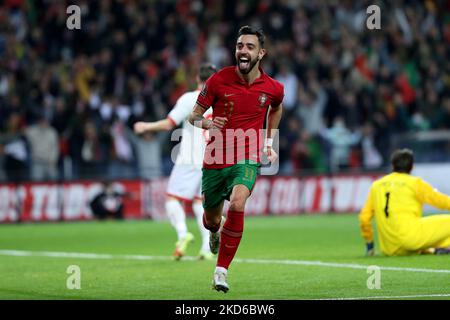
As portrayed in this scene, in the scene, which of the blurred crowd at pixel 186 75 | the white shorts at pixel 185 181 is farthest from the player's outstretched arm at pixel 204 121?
the blurred crowd at pixel 186 75

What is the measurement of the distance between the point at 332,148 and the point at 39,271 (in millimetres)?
13176

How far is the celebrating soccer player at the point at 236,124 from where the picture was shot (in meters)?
10.7

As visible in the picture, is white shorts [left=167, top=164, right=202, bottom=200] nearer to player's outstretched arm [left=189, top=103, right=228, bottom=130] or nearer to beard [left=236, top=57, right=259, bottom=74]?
player's outstretched arm [left=189, top=103, right=228, bottom=130]

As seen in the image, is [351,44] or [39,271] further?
[351,44]

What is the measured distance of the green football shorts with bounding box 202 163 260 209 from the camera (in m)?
10.8

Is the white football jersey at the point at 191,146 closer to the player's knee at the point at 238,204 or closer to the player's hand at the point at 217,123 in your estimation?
the player's hand at the point at 217,123

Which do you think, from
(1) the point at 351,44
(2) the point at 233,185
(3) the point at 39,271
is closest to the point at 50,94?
(1) the point at 351,44

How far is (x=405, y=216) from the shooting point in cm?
1385

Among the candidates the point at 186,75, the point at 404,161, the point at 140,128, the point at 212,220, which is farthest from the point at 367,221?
the point at 186,75

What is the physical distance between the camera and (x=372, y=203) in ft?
46.8

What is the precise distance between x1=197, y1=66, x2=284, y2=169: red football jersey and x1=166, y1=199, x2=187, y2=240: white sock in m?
4.07

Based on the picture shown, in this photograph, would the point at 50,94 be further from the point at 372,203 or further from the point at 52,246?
the point at 372,203

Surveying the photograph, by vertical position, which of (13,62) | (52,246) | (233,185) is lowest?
(52,246)

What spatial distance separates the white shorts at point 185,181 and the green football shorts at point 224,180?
3816 millimetres
